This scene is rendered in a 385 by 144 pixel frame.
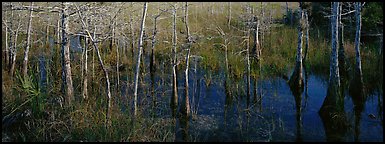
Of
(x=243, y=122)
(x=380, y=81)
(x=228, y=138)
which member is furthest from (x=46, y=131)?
(x=380, y=81)

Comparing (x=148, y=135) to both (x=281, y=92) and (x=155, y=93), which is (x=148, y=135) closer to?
(x=155, y=93)

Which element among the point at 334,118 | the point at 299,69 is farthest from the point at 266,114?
the point at 299,69

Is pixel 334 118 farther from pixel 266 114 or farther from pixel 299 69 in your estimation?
pixel 299 69

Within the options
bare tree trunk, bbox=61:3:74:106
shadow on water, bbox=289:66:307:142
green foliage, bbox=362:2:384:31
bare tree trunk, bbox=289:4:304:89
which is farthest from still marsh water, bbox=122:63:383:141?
green foliage, bbox=362:2:384:31

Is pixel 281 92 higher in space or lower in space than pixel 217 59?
lower

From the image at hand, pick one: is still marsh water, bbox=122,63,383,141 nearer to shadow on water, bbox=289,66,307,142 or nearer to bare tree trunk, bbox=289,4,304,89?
shadow on water, bbox=289,66,307,142

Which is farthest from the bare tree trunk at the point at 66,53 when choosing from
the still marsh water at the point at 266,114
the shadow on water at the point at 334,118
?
the shadow on water at the point at 334,118

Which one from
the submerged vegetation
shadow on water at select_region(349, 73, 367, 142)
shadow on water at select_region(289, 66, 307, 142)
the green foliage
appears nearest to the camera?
the submerged vegetation

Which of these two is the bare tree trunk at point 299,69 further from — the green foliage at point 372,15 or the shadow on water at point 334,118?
the green foliage at point 372,15

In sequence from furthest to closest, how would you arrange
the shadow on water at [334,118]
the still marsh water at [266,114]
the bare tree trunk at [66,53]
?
the shadow on water at [334,118] → the still marsh water at [266,114] → the bare tree trunk at [66,53]

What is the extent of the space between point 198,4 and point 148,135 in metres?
33.0

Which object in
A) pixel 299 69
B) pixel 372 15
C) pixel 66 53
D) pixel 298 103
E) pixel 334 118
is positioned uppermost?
pixel 372 15

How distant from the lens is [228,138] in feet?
28.7

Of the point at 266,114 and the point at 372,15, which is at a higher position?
the point at 372,15
